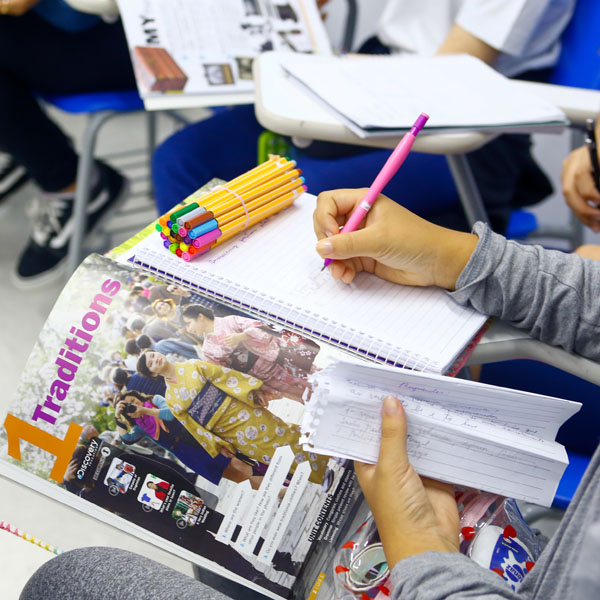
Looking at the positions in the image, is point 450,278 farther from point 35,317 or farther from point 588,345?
point 35,317

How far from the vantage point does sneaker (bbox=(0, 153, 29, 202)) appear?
1824 millimetres

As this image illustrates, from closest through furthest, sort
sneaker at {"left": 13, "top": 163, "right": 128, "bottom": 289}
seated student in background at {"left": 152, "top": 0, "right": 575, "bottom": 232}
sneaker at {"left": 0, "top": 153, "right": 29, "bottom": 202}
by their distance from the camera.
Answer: seated student in background at {"left": 152, "top": 0, "right": 575, "bottom": 232} → sneaker at {"left": 13, "top": 163, "right": 128, "bottom": 289} → sneaker at {"left": 0, "top": 153, "right": 29, "bottom": 202}

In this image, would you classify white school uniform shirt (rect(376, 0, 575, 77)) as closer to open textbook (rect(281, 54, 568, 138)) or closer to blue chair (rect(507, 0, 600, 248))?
blue chair (rect(507, 0, 600, 248))

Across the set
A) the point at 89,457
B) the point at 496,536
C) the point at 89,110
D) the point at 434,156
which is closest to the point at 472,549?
the point at 496,536

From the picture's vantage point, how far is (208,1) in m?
1.08

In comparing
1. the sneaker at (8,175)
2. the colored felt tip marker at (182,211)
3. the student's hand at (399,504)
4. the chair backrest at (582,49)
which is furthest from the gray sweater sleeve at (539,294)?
the sneaker at (8,175)

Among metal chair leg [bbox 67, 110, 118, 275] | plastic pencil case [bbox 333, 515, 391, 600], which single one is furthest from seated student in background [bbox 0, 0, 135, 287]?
plastic pencil case [bbox 333, 515, 391, 600]

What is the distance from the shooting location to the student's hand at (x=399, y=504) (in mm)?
454

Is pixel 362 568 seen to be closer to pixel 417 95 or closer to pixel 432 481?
pixel 432 481

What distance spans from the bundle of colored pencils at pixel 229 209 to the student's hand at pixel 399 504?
230 mm

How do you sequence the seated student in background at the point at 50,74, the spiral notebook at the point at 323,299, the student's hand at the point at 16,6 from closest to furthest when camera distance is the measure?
the spiral notebook at the point at 323,299 → the student's hand at the point at 16,6 → the seated student in background at the point at 50,74

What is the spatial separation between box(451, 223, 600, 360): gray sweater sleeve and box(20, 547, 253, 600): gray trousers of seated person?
1.12 ft

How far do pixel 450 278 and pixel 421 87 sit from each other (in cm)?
37

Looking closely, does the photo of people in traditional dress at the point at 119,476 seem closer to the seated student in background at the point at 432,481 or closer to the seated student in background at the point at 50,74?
the seated student in background at the point at 432,481
